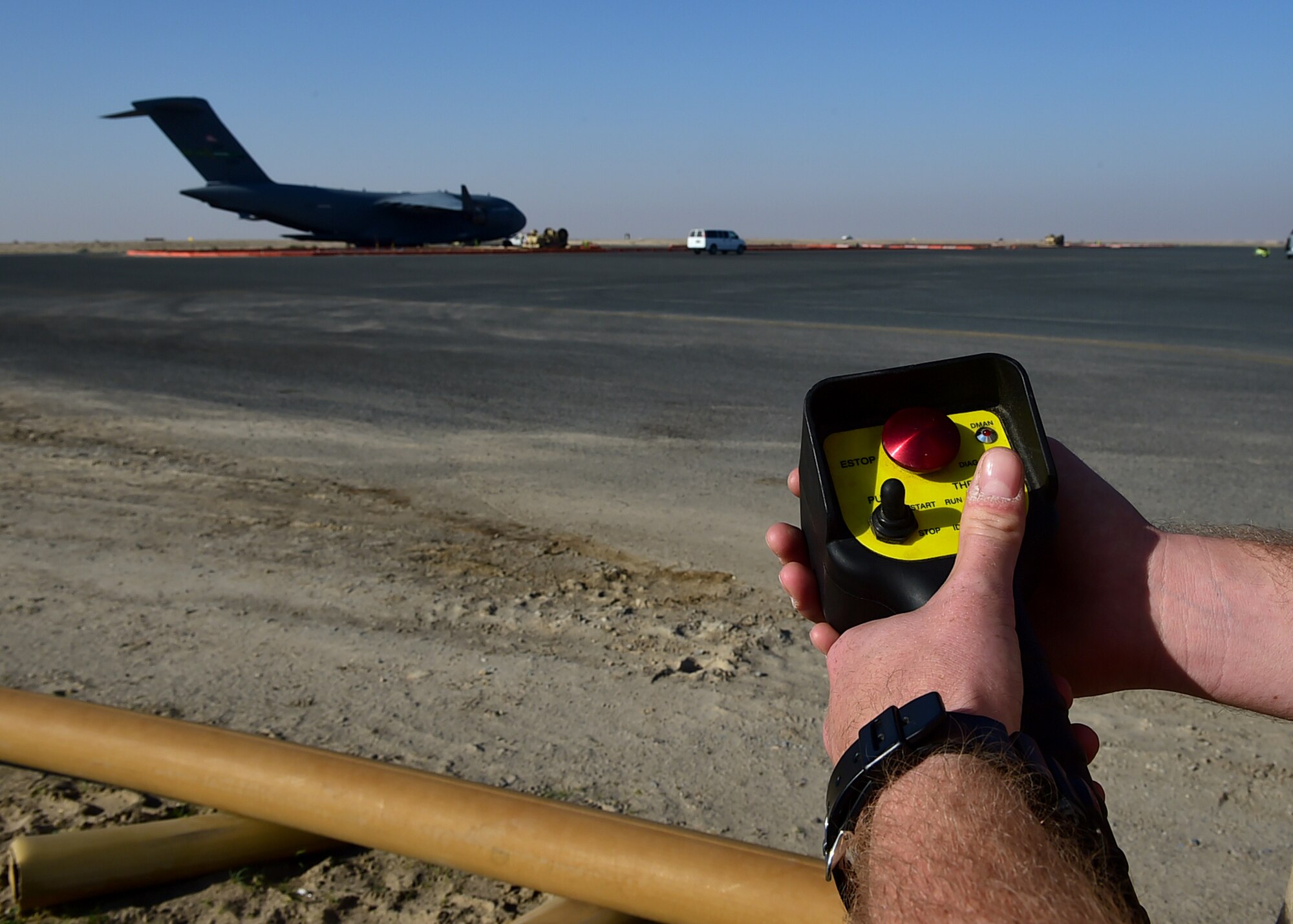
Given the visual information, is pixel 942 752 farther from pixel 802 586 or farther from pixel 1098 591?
pixel 1098 591

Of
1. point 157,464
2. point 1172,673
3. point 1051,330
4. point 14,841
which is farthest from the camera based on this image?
point 1051,330

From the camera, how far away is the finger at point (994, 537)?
4.00 feet

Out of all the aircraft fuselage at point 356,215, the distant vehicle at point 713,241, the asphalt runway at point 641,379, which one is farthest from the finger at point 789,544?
the distant vehicle at point 713,241

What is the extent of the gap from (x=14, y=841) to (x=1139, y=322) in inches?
562

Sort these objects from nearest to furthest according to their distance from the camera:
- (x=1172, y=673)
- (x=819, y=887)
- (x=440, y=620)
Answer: (x=1172, y=673) → (x=819, y=887) → (x=440, y=620)

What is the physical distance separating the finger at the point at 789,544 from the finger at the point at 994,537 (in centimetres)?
44

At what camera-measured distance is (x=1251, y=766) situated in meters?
2.81

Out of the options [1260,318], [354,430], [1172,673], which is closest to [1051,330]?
[1260,318]

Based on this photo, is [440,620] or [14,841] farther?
[440,620]

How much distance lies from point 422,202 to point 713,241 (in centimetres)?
1637

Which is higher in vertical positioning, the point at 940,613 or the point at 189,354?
the point at 940,613

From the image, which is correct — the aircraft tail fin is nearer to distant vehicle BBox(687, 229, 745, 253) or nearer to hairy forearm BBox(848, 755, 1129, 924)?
distant vehicle BBox(687, 229, 745, 253)

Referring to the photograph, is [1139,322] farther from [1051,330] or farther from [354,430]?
[354,430]

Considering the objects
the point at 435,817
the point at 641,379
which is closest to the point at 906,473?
the point at 435,817
